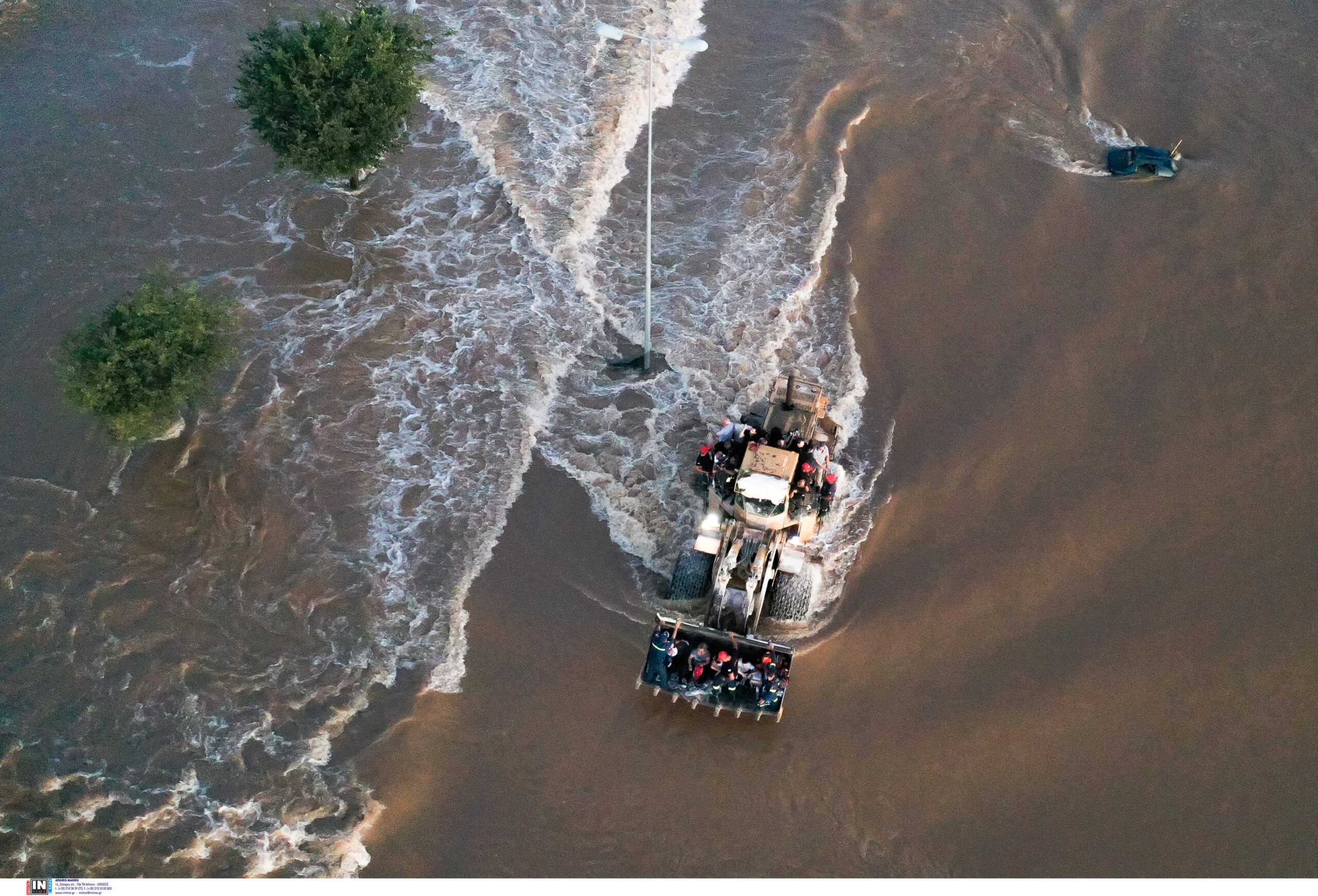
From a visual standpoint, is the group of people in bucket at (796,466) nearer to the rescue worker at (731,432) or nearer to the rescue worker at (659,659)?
the rescue worker at (731,432)

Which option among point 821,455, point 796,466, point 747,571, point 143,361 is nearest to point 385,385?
point 143,361

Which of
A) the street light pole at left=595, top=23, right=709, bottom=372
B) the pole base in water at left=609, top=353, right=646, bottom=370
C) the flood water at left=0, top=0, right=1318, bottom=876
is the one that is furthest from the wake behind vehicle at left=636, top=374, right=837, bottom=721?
the pole base in water at left=609, top=353, right=646, bottom=370

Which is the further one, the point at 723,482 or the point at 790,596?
the point at 723,482

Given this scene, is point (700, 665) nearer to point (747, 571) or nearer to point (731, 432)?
point (747, 571)

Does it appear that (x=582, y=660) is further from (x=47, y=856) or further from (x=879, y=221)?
(x=879, y=221)

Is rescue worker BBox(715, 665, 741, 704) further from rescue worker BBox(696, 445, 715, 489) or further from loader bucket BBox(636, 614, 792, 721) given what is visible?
rescue worker BBox(696, 445, 715, 489)

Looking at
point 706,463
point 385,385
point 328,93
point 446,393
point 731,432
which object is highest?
point 328,93
